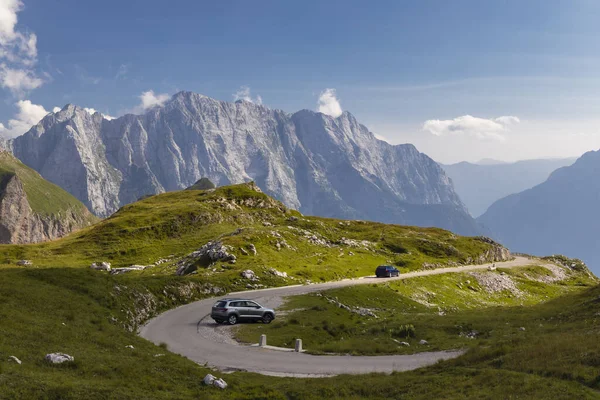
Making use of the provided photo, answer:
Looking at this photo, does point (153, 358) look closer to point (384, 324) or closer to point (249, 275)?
point (384, 324)

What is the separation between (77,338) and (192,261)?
53944mm

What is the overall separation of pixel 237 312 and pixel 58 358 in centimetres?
2382

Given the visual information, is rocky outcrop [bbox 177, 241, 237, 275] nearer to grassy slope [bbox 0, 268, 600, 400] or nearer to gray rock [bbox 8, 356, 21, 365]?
grassy slope [bbox 0, 268, 600, 400]

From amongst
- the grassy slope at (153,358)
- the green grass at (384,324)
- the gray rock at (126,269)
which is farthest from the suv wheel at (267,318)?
the gray rock at (126,269)

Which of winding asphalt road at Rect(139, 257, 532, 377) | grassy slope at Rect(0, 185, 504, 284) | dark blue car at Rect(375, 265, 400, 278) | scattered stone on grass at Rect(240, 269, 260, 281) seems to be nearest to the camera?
winding asphalt road at Rect(139, 257, 532, 377)

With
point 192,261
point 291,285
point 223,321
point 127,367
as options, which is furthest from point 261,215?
point 127,367

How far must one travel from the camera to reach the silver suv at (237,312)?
4328 cm

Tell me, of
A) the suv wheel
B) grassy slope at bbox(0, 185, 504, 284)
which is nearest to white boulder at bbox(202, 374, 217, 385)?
the suv wheel

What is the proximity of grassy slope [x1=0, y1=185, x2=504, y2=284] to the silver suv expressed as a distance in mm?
21116

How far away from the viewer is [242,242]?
8488cm

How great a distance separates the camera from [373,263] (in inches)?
3920

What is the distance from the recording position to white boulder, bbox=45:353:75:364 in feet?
68.2

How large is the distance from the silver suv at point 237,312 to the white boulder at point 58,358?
73.0 ft

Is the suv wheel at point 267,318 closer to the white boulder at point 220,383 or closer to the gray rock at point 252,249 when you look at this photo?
the white boulder at point 220,383
